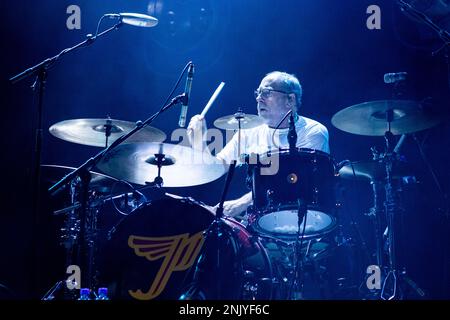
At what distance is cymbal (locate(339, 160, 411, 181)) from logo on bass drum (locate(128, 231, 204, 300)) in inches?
53.9

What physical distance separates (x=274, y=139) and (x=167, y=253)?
1.62 metres

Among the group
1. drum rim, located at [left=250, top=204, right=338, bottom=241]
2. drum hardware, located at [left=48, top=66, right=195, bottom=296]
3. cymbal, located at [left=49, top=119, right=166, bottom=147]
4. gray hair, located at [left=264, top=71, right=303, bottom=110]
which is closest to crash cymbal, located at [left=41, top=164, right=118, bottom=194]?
drum hardware, located at [left=48, top=66, right=195, bottom=296]

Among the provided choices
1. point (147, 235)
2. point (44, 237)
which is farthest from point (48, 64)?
point (44, 237)

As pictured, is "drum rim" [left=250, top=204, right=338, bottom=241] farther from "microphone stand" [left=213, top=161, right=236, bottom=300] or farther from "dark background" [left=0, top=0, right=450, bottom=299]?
"dark background" [left=0, top=0, right=450, bottom=299]

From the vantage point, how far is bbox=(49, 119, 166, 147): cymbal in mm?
3607

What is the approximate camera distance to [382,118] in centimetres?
399

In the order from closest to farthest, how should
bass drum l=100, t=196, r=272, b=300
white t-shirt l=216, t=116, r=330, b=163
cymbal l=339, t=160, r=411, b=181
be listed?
bass drum l=100, t=196, r=272, b=300 → cymbal l=339, t=160, r=411, b=181 → white t-shirt l=216, t=116, r=330, b=163

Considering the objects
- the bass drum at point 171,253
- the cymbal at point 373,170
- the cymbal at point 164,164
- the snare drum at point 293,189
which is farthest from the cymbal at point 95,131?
the cymbal at point 373,170

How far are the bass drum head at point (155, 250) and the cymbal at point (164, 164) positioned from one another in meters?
0.26
